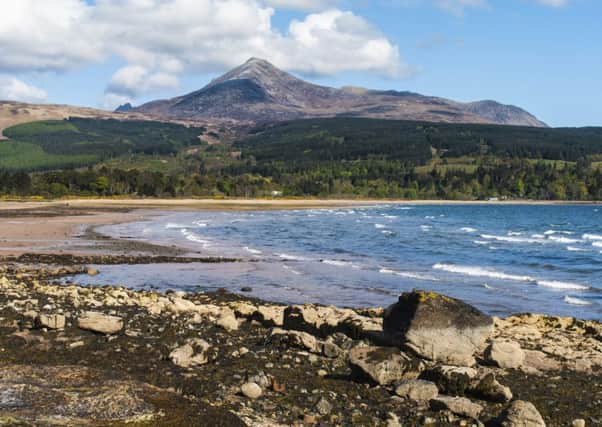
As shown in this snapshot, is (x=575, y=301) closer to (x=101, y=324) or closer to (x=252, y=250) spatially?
(x=101, y=324)

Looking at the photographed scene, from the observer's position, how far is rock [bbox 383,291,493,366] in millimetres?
12914

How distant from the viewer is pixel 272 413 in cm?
963

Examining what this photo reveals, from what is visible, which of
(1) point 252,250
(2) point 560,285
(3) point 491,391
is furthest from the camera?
(1) point 252,250

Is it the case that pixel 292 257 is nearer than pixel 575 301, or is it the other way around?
pixel 575 301

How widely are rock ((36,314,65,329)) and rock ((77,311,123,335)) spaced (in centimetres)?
42

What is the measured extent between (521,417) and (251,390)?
4192 mm

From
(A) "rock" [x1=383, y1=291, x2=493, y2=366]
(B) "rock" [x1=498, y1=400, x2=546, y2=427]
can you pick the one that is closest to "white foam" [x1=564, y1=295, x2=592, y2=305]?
(A) "rock" [x1=383, y1=291, x2=493, y2=366]

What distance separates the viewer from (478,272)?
37.7 metres

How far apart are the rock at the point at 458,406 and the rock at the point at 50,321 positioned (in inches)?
341

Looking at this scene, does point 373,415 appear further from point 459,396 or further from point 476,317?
point 476,317

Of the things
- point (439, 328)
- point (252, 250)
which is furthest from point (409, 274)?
point (439, 328)

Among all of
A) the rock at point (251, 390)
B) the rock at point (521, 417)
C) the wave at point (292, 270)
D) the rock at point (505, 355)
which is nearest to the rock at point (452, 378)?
the rock at point (521, 417)

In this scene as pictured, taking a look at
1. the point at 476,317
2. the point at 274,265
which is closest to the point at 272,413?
the point at 476,317

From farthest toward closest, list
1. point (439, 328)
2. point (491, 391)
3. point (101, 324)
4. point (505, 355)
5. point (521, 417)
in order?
point (101, 324), point (505, 355), point (439, 328), point (491, 391), point (521, 417)
